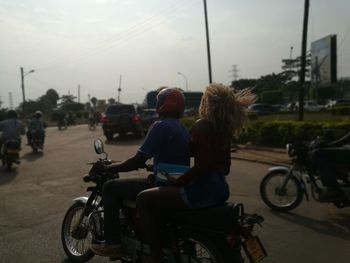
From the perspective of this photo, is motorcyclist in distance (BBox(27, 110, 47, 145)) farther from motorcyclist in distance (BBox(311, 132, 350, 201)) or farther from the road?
motorcyclist in distance (BBox(311, 132, 350, 201))

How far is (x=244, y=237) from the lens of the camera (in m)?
3.88

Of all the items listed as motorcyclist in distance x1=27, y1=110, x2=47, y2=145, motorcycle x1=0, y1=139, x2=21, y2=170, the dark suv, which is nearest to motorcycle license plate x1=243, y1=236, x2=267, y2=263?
motorcycle x1=0, y1=139, x2=21, y2=170

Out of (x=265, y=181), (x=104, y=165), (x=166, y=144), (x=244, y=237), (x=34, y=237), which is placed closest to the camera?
(x=244, y=237)

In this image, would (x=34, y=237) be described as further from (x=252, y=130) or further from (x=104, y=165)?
(x=252, y=130)

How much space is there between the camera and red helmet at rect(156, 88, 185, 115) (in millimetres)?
4344

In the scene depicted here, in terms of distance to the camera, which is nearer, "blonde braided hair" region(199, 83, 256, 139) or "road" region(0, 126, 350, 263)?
"blonde braided hair" region(199, 83, 256, 139)

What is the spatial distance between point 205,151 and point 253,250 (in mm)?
867

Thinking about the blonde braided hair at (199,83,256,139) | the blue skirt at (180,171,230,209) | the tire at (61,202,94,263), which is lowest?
the tire at (61,202,94,263)

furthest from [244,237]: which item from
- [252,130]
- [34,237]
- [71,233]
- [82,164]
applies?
[252,130]

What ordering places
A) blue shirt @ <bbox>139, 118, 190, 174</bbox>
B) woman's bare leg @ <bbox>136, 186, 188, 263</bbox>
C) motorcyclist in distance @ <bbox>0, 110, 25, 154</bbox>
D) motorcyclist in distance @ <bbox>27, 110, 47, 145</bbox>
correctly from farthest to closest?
motorcyclist in distance @ <bbox>27, 110, 47, 145</bbox> → motorcyclist in distance @ <bbox>0, 110, 25, 154</bbox> → blue shirt @ <bbox>139, 118, 190, 174</bbox> → woman's bare leg @ <bbox>136, 186, 188, 263</bbox>

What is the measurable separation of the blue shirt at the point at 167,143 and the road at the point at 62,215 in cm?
183

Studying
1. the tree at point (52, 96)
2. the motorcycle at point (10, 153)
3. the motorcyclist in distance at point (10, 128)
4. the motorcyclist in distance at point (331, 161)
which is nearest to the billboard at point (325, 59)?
the motorcyclist in distance at point (10, 128)

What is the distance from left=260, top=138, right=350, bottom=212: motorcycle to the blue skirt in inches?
145

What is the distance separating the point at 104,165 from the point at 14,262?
1728 mm
